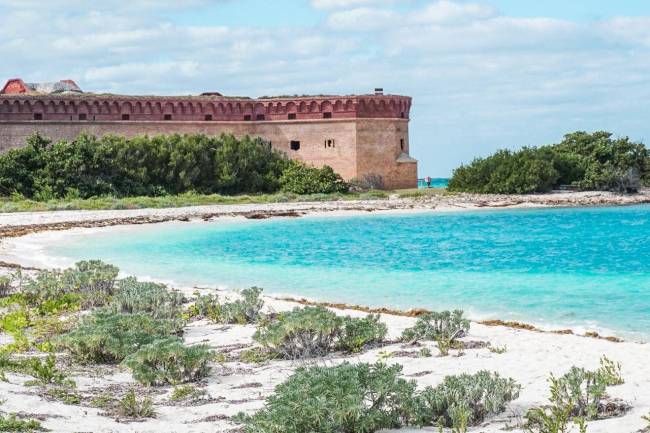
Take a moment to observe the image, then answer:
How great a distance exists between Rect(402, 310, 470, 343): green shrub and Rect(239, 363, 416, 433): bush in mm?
3140

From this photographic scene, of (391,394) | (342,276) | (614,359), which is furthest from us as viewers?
(342,276)

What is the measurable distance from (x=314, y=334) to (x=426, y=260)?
13.6 meters

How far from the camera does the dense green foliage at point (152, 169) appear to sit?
4284 cm

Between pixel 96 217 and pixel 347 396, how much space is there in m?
30.2

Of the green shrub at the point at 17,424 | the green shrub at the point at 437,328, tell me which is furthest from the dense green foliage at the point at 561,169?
the green shrub at the point at 17,424

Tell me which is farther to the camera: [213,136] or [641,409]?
[213,136]

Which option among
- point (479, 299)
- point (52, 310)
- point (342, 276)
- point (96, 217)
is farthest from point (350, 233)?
point (52, 310)

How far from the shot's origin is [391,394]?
730 cm

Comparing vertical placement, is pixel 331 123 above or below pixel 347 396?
above

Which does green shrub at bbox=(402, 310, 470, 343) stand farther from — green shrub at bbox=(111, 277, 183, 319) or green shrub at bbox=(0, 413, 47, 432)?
green shrub at bbox=(0, 413, 47, 432)

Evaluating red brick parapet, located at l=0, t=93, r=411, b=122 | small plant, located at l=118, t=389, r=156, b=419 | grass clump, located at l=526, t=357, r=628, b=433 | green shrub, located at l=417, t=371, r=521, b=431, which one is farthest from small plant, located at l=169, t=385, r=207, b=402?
red brick parapet, located at l=0, t=93, r=411, b=122

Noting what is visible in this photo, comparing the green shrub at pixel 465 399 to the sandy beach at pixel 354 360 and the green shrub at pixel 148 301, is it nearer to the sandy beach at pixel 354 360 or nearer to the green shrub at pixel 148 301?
the sandy beach at pixel 354 360

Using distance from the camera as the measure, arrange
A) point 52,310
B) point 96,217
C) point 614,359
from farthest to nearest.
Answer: point 96,217 < point 52,310 < point 614,359

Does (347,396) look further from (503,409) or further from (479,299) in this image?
(479,299)
